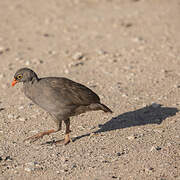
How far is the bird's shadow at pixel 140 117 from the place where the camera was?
7.72 m

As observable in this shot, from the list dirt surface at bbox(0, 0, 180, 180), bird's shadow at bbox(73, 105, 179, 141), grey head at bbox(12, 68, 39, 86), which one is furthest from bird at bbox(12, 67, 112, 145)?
bird's shadow at bbox(73, 105, 179, 141)

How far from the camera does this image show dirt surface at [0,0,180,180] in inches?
248

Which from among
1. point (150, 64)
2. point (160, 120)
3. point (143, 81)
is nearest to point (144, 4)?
point (150, 64)

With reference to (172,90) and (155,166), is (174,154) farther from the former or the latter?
(172,90)

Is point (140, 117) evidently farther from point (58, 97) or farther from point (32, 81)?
point (32, 81)

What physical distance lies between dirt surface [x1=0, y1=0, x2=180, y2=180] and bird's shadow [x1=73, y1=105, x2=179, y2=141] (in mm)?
19

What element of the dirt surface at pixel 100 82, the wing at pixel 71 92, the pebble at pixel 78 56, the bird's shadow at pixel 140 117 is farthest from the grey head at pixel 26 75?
the pebble at pixel 78 56

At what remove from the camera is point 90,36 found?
41.2 ft

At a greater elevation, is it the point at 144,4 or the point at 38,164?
the point at 38,164

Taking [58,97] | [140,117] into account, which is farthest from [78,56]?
[58,97]

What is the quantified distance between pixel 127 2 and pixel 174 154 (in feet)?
32.6

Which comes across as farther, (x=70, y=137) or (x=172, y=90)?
(x=172, y=90)

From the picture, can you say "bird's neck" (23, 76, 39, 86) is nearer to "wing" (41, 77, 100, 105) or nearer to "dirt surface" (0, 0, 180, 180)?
"wing" (41, 77, 100, 105)

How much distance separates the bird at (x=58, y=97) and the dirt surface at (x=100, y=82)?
51cm
